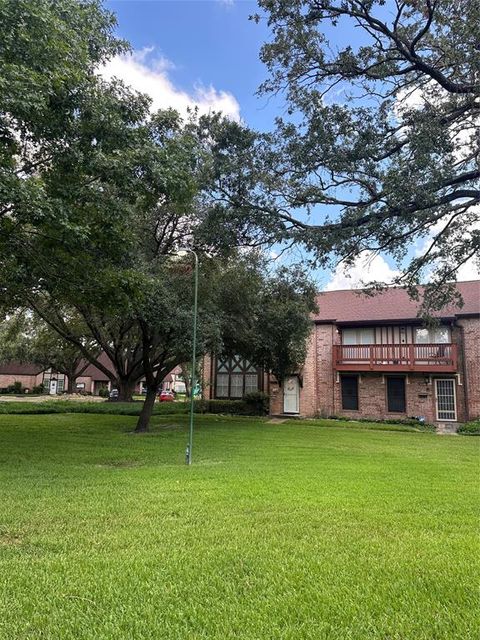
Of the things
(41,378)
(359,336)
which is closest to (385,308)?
(359,336)

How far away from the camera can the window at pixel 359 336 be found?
26511 mm

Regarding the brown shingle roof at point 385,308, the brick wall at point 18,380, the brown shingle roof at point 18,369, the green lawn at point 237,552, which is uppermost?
the brown shingle roof at point 385,308

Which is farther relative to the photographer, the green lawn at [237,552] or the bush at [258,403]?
the bush at [258,403]

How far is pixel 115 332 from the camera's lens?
892 inches

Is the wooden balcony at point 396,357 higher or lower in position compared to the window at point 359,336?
lower

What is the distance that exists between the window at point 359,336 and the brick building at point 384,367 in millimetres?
55

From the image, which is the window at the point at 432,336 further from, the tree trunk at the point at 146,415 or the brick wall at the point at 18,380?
the brick wall at the point at 18,380

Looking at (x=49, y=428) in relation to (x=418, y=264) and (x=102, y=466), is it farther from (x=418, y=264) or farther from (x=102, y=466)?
(x=418, y=264)

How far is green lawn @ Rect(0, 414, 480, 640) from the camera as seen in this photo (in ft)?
10.1

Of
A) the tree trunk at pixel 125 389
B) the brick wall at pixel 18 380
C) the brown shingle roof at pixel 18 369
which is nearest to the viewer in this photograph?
the tree trunk at pixel 125 389

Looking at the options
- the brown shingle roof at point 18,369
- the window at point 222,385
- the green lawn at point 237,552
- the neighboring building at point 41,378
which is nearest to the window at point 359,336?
the window at point 222,385

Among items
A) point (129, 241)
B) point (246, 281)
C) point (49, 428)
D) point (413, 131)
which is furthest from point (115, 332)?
point (413, 131)

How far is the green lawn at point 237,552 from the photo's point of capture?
3.09m

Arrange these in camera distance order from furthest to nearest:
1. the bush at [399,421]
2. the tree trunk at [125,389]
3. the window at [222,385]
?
the window at [222,385] → the tree trunk at [125,389] → the bush at [399,421]
